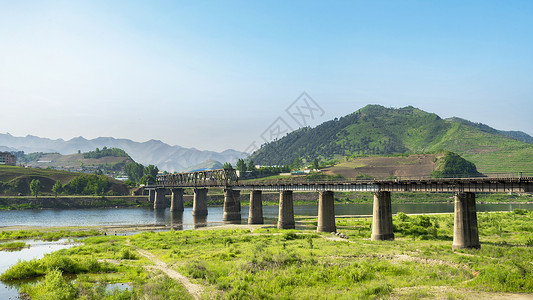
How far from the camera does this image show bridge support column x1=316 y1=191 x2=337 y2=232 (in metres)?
75.2

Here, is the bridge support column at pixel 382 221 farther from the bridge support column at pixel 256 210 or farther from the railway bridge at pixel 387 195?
the bridge support column at pixel 256 210

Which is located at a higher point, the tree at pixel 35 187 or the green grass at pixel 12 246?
the tree at pixel 35 187

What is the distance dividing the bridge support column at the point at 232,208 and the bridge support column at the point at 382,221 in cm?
6214

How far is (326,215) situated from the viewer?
75.6 meters

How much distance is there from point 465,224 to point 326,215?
97.3 ft

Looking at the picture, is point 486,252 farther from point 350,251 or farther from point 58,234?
point 58,234

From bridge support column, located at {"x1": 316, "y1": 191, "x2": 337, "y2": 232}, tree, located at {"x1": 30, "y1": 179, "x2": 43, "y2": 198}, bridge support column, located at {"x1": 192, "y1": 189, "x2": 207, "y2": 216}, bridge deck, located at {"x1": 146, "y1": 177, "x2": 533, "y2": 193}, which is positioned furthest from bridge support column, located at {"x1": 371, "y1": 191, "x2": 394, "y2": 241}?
tree, located at {"x1": 30, "y1": 179, "x2": 43, "y2": 198}

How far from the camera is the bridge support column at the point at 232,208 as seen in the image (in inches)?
4636

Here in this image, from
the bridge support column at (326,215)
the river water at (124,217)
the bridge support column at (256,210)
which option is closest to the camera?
the bridge support column at (326,215)

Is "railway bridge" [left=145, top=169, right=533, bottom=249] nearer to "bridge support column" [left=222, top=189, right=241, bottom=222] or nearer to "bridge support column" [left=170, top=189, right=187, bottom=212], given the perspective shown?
"bridge support column" [left=222, top=189, right=241, bottom=222]

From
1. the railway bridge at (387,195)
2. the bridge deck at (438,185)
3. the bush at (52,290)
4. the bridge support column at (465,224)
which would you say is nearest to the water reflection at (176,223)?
the railway bridge at (387,195)

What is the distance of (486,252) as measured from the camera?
45.1 metres

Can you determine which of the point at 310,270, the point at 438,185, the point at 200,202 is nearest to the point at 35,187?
the point at 200,202

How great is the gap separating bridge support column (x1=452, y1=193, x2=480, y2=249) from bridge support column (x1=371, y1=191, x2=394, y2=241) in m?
12.3
